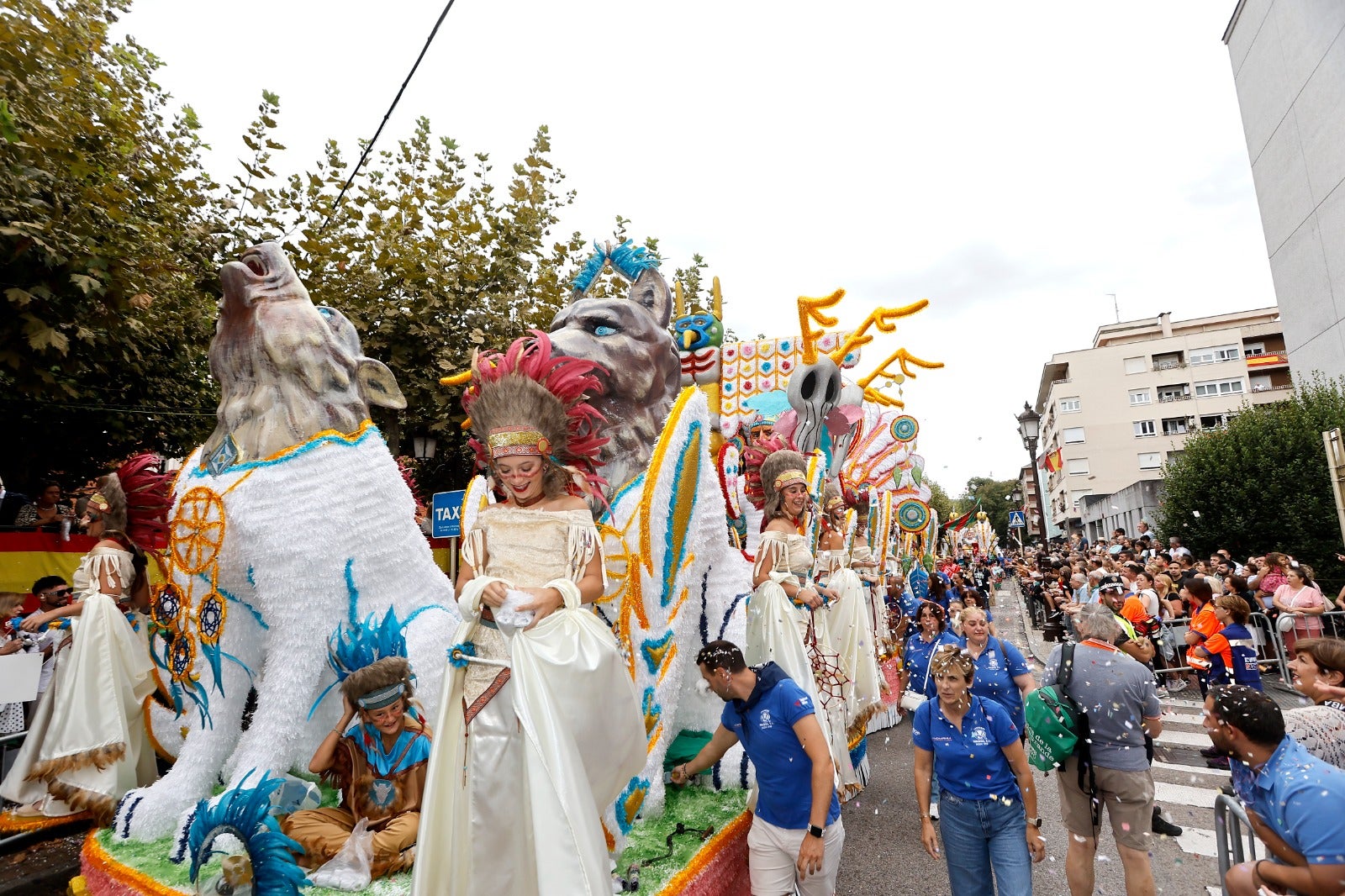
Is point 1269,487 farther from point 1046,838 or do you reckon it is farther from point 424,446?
point 424,446

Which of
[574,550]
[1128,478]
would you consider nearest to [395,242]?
[574,550]

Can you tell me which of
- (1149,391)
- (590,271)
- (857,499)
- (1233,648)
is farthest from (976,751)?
(1149,391)

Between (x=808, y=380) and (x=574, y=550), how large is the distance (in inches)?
130

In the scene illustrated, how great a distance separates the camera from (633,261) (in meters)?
4.30

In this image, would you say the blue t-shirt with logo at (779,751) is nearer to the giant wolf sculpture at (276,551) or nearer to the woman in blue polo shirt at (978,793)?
the woman in blue polo shirt at (978,793)

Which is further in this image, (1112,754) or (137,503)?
(137,503)

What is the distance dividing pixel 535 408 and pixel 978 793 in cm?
224

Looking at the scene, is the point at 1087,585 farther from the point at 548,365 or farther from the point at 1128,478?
the point at 1128,478

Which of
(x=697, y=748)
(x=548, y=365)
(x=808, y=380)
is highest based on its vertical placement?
(x=808, y=380)

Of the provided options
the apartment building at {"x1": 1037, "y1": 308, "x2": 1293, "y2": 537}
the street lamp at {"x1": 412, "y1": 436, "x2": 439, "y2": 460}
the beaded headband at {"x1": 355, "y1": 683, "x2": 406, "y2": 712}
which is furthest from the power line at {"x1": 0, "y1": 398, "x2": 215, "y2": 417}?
the apartment building at {"x1": 1037, "y1": 308, "x2": 1293, "y2": 537}

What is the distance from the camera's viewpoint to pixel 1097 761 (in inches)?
127

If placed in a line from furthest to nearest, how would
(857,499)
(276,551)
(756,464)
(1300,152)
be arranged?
1. (1300,152)
2. (857,499)
3. (756,464)
4. (276,551)

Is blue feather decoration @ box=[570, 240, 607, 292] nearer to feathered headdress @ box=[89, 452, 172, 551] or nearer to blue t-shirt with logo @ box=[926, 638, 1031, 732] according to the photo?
feathered headdress @ box=[89, 452, 172, 551]

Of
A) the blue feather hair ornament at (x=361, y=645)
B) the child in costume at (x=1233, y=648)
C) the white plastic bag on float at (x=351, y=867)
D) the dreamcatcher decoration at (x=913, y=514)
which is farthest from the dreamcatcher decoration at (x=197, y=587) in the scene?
the dreamcatcher decoration at (x=913, y=514)
